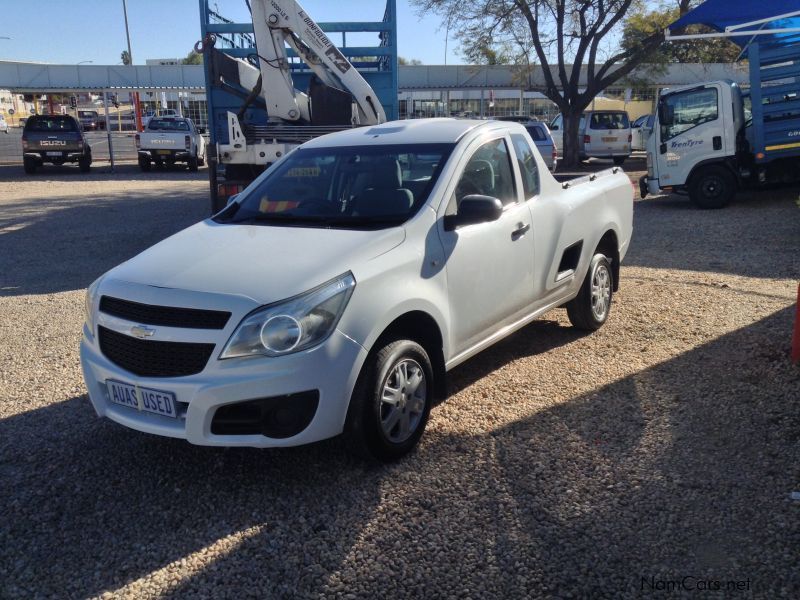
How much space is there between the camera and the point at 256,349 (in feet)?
10.9

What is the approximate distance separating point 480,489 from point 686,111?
37.9 feet

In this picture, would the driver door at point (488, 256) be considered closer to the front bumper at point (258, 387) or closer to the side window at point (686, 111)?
the front bumper at point (258, 387)

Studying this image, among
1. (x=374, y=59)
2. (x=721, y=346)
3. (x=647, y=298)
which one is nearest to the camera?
(x=721, y=346)

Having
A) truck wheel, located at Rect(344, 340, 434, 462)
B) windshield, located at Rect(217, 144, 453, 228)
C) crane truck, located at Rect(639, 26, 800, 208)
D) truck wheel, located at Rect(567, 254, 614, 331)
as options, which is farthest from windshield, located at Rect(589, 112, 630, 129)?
truck wheel, located at Rect(344, 340, 434, 462)

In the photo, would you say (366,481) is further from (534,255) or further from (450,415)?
(534,255)

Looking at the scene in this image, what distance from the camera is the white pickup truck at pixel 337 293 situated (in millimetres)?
3342

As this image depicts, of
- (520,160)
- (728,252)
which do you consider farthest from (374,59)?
(520,160)

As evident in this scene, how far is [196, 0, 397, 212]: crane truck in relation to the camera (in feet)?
33.4

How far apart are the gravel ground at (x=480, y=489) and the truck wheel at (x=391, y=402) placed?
16 cm

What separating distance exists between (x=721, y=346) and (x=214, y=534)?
4.11 meters

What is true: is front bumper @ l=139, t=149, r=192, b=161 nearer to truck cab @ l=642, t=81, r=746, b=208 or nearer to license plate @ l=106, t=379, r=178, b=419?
truck cab @ l=642, t=81, r=746, b=208

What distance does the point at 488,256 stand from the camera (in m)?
4.46

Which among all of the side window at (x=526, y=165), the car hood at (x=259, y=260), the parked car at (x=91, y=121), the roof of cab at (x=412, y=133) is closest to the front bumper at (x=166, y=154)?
the roof of cab at (x=412, y=133)

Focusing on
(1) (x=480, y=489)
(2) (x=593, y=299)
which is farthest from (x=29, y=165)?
(1) (x=480, y=489)
